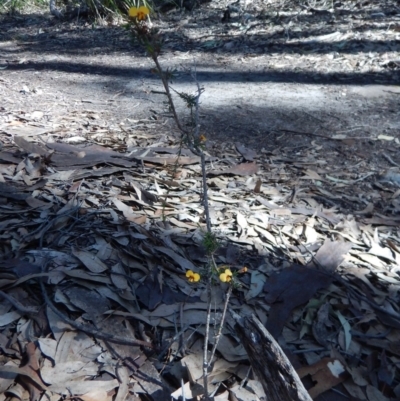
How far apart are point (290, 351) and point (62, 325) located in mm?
948

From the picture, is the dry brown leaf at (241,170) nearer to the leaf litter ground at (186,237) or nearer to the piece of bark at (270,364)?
the leaf litter ground at (186,237)

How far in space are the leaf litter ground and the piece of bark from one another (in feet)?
1.39

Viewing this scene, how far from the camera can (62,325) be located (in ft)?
8.26

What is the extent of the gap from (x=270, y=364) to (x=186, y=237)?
4.26 ft

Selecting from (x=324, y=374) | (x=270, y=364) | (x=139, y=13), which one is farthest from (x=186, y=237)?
(x=139, y=13)

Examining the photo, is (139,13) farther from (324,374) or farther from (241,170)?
(241,170)

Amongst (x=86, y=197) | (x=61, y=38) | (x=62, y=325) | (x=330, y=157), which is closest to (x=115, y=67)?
(x=61, y=38)

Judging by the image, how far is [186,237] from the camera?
3146 mm

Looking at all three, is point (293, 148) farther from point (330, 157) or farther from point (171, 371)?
point (171, 371)

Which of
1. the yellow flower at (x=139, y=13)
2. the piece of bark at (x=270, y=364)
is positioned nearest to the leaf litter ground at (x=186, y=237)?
the piece of bark at (x=270, y=364)

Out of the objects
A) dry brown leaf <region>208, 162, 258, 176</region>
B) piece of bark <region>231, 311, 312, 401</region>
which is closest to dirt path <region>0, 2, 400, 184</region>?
dry brown leaf <region>208, 162, 258, 176</region>

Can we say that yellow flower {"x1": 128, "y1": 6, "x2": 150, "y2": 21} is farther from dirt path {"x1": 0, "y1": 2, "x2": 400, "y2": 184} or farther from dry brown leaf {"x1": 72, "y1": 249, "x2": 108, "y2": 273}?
dirt path {"x1": 0, "y1": 2, "x2": 400, "y2": 184}

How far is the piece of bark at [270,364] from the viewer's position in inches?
73.4

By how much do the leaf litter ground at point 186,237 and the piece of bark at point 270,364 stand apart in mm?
424
